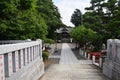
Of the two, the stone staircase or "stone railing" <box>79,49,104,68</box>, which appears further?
"stone railing" <box>79,49,104,68</box>

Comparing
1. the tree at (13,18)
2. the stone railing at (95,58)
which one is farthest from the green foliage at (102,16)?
the tree at (13,18)

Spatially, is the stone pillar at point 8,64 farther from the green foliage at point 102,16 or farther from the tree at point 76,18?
the tree at point 76,18

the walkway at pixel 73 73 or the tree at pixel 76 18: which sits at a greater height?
the tree at pixel 76 18

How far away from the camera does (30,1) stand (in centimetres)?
1286

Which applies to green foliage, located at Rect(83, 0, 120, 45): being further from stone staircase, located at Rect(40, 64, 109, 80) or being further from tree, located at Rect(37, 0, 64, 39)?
stone staircase, located at Rect(40, 64, 109, 80)

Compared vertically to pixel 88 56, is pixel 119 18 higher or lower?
higher

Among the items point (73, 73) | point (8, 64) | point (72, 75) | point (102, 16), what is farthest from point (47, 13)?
point (8, 64)

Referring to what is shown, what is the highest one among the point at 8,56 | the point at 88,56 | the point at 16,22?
the point at 16,22

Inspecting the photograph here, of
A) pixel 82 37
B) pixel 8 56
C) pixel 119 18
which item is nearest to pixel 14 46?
pixel 8 56

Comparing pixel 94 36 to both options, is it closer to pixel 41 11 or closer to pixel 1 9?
pixel 41 11

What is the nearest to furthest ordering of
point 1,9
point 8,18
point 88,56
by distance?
1. point 1,9
2. point 8,18
3. point 88,56

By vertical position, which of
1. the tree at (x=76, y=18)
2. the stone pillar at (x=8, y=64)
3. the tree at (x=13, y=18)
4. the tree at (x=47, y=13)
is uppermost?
the tree at (x=76, y=18)

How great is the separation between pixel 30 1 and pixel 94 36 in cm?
2481

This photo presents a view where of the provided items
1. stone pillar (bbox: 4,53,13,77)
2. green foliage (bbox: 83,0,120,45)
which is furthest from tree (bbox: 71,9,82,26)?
stone pillar (bbox: 4,53,13,77)
